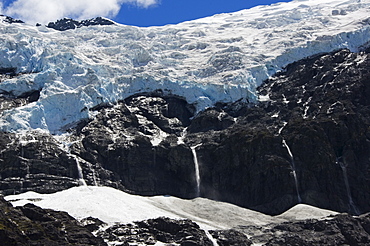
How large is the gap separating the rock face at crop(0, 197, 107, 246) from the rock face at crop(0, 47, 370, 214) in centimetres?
3153

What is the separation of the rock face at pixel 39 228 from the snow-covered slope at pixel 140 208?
8.49 m

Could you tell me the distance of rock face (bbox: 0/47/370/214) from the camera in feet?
500

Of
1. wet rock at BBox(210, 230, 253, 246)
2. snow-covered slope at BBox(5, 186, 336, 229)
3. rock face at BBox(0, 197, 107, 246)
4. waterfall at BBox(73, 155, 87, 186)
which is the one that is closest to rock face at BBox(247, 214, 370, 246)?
wet rock at BBox(210, 230, 253, 246)

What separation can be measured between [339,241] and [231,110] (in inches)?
2760

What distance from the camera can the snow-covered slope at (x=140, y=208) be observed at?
12769cm

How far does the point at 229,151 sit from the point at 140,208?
37910 mm

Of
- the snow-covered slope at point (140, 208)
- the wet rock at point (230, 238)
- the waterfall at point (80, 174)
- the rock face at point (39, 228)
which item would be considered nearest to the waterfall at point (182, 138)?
the snow-covered slope at point (140, 208)

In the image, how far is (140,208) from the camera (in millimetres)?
132875

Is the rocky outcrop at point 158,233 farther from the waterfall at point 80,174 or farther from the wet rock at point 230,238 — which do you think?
the waterfall at point 80,174

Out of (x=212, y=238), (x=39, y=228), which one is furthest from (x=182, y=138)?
(x=39, y=228)

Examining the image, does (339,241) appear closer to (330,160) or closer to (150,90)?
(330,160)

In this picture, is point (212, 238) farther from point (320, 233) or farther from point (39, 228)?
point (39, 228)

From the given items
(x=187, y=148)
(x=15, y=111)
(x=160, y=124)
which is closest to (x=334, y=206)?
(x=187, y=148)

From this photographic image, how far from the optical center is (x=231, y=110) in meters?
184
